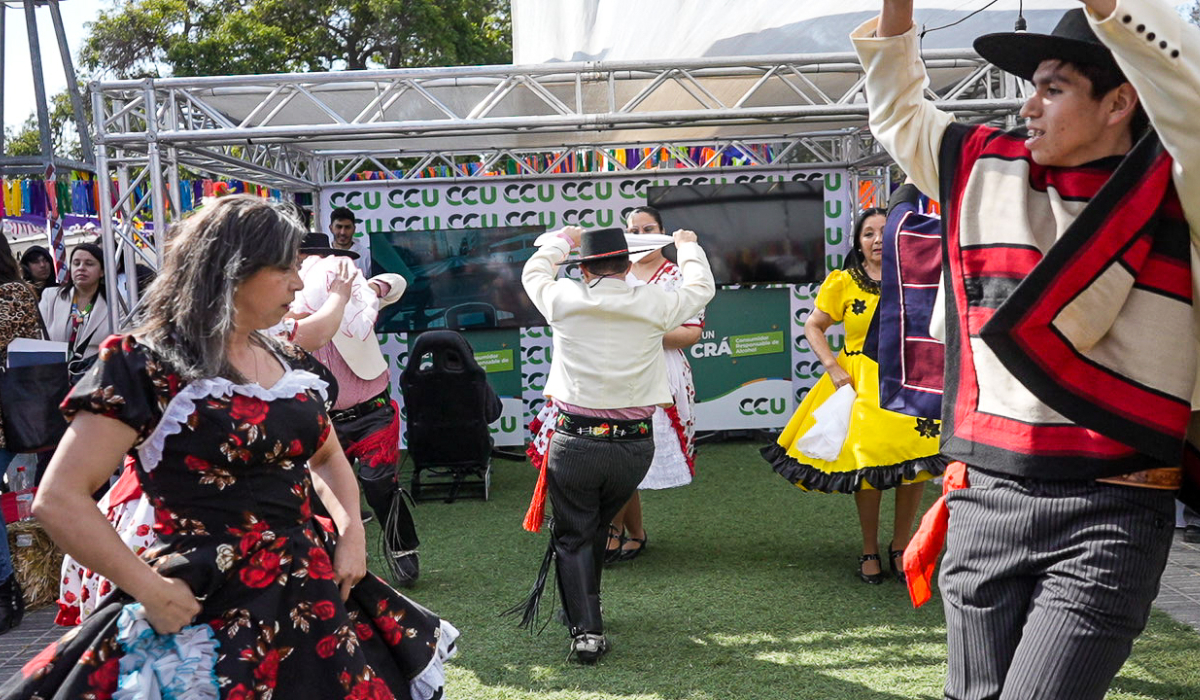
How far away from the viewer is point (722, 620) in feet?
16.4

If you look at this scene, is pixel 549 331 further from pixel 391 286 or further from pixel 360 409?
pixel 360 409

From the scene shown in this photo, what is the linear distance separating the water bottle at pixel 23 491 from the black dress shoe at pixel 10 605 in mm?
895

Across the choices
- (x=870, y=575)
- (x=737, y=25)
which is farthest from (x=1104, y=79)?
(x=737, y=25)

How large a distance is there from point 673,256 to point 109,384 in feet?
25.3

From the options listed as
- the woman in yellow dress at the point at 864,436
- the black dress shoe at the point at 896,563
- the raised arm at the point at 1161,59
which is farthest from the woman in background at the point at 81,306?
the raised arm at the point at 1161,59

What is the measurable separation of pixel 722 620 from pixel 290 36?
19.6 m

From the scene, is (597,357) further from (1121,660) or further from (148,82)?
(148,82)

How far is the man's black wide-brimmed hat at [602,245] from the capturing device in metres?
4.39

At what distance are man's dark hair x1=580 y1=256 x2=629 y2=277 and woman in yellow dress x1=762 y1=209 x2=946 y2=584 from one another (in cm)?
142

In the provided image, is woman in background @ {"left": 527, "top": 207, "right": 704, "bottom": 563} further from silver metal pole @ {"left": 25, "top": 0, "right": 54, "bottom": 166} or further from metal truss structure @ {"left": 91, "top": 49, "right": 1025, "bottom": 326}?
silver metal pole @ {"left": 25, "top": 0, "right": 54, "bottom": 166}

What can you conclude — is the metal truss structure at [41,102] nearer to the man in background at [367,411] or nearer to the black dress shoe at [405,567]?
the man in background at [367,411]

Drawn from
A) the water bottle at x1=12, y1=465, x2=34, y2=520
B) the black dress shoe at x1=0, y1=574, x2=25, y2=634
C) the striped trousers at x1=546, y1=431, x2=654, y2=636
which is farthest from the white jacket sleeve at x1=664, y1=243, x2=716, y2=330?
the water bottle at x1=12, y1=465, x2=34, y2=520

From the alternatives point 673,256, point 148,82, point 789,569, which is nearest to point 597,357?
point 789,569

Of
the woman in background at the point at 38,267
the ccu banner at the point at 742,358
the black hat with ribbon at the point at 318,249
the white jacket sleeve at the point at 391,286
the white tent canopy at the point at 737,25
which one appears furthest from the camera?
the ccu banner at the point at 742,358
